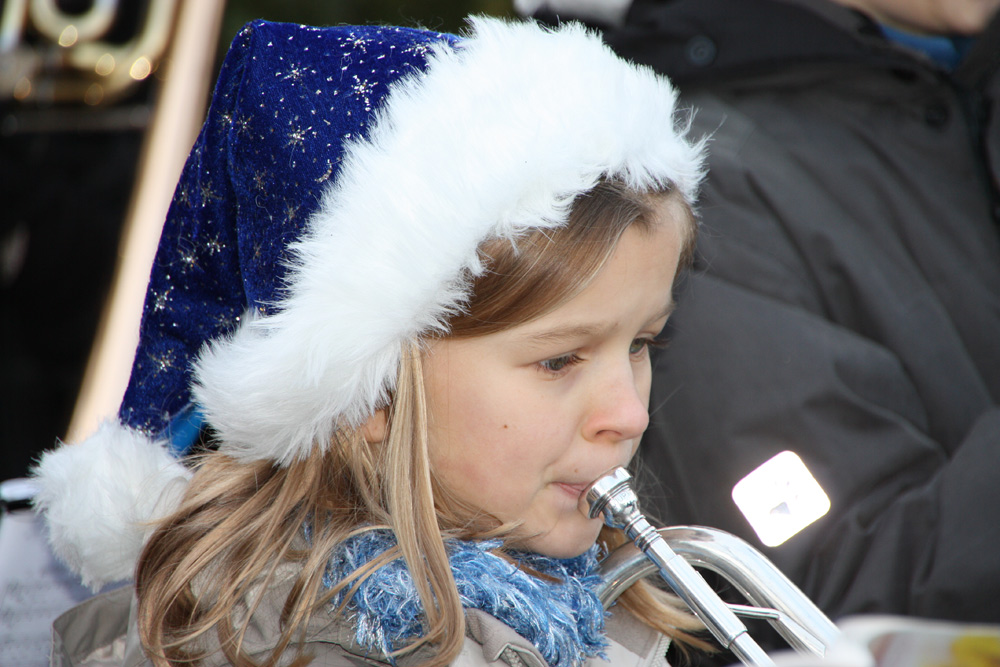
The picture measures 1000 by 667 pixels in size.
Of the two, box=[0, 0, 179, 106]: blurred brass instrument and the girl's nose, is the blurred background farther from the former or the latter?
the girl's nose

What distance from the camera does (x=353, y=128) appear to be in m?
1.00

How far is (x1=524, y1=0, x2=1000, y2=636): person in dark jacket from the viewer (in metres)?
1.15

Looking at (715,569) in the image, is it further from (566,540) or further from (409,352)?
(409,352)

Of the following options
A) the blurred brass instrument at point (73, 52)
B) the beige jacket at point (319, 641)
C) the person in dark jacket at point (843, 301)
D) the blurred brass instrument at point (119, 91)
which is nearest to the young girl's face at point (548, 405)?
the beige jacket at point (319, 641)

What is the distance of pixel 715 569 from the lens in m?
1.02

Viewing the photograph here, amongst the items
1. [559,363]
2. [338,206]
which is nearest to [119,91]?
[338,206]

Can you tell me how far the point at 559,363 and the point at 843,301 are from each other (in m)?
0.54

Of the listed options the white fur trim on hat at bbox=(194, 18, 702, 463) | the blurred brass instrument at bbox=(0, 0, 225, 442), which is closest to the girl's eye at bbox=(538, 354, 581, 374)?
the white fur trim on hat at bbox=(194, 18, 702, 463)

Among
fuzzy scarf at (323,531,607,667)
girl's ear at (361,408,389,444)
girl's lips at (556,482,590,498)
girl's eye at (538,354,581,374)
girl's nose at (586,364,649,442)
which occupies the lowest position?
fuzzy scarf at (323,531,607,667)

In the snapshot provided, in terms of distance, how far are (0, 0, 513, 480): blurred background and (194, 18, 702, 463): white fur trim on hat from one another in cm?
74

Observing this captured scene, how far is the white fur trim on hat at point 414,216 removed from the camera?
952 mm

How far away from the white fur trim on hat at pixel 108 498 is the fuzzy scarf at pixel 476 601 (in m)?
0.26

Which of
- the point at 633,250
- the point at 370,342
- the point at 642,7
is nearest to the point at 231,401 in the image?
the point at 370,342

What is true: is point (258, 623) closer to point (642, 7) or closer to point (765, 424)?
point (765, 424)
